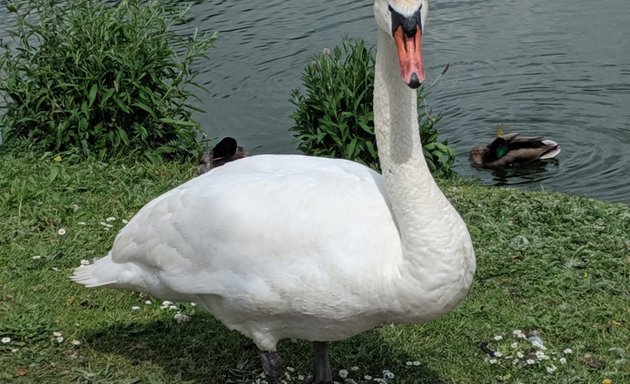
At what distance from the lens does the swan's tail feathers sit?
15.0ft

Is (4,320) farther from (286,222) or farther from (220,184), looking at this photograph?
(286,222)

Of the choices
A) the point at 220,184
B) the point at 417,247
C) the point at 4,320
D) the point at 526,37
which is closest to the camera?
the point at 417,247

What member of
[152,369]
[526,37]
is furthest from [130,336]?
A: [526,37]

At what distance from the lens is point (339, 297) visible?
150 inches

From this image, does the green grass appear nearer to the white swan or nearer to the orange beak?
the white swan

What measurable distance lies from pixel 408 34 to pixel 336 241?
878mm

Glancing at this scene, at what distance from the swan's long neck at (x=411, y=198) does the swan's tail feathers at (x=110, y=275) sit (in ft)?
4.42

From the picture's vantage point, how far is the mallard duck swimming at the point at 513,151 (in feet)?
32.2

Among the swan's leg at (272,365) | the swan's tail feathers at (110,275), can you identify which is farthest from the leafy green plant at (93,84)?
the swan's leg at (272,365)

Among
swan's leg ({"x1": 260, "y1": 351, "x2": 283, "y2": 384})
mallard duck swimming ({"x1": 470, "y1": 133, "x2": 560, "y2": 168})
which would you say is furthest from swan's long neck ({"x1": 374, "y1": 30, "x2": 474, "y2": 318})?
mallard duck swimming ({"x1": 470, "y1": 133, "x2": 560, "y2": 168})

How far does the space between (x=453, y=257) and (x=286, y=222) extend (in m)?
0.68

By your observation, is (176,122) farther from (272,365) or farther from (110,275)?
(272,365)

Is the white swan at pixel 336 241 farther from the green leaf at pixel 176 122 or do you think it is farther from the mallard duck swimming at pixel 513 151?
the mallard duck swimming at pixel 513 151

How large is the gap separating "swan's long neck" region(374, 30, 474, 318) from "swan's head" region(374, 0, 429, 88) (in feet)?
0.92
